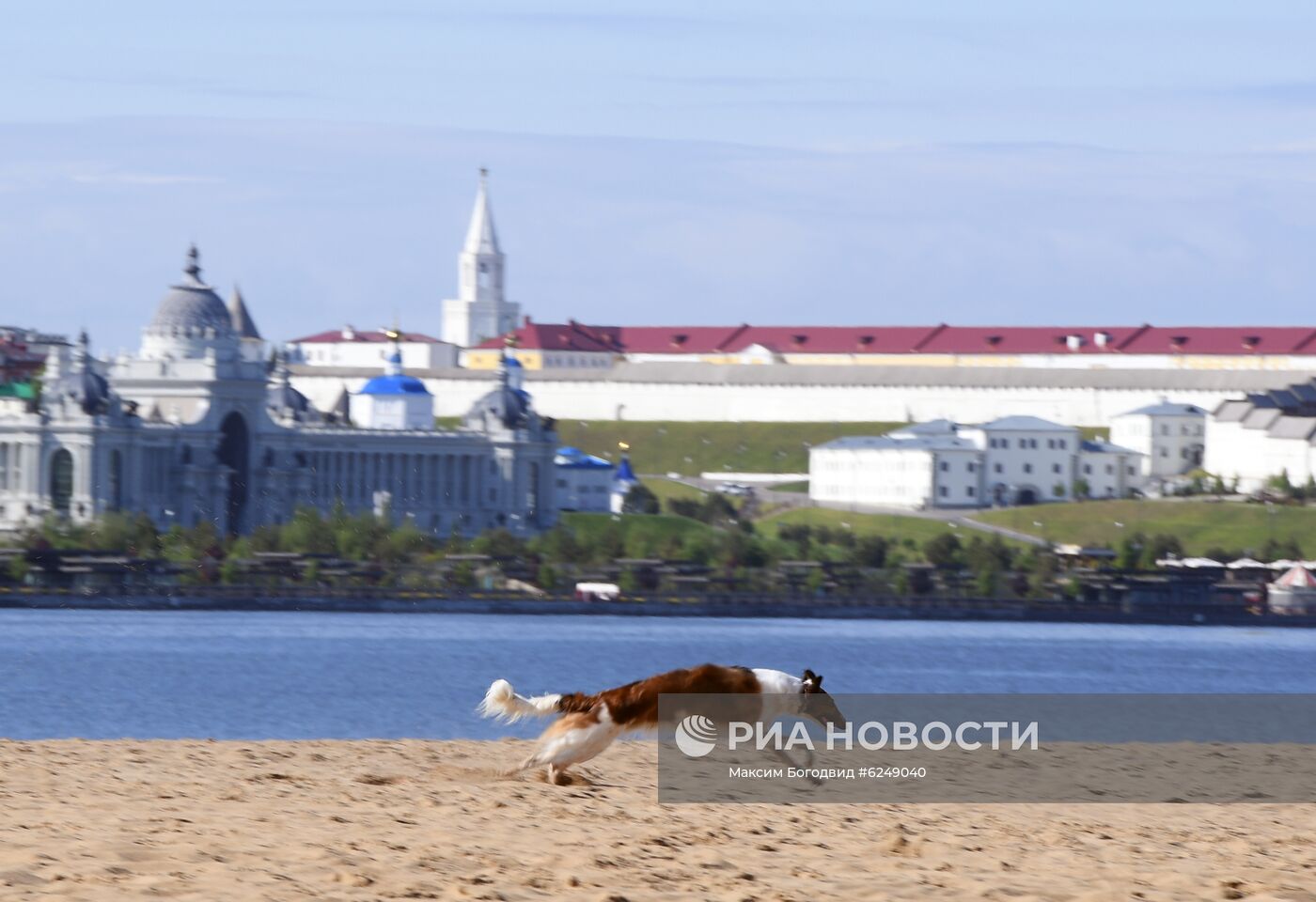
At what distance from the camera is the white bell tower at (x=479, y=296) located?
165875 mm

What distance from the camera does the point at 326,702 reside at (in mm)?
33812

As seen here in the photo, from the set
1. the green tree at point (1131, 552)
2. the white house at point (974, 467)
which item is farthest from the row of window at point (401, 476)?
the green tree at point (1131, 552)

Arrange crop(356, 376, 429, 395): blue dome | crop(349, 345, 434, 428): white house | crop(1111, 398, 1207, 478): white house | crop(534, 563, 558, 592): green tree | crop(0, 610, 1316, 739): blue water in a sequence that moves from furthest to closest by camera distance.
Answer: crop(1111, 398, 1207, 478): white house
crop(356, 376, 429, 395): blue dome
crop(349, 345, 434, 428): white house
crop(534, 563, 558, 592): green tree
crop(0, 610, 1316, 739): blue water

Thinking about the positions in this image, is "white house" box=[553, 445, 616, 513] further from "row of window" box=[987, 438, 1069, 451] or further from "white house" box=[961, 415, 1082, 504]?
"row of window" box=[987, 438, 1069, 451]

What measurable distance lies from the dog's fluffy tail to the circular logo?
67 centimetres

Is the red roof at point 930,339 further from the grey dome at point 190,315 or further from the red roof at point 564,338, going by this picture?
the grey dome at point 190,315

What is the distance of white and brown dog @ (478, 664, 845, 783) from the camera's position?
46.5 feet

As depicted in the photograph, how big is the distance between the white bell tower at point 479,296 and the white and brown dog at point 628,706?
496 feet

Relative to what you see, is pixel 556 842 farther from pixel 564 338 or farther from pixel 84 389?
pixel 564 338

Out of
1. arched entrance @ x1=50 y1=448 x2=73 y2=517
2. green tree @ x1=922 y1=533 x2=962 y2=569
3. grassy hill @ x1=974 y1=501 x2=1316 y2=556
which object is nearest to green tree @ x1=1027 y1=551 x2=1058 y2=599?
green tree @ x1=922 y1=533 x2=962 y2=569

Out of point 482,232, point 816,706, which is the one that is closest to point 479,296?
point 482,232

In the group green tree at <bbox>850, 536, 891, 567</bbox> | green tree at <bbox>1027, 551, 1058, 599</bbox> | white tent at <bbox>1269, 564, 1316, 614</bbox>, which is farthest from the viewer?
green tree at <bbox>850, 536, 891, 567</bbox>

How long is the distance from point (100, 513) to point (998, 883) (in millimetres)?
82793

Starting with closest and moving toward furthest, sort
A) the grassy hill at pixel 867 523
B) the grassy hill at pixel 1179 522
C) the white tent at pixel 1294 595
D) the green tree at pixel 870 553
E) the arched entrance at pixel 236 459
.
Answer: the white tent at pixel 1294 595
the green tree at pixel 870 553
the grassy hill at pixel 1179 522
the grassy hill at pixel 867 523
the arched entrance at pixel 236 459
